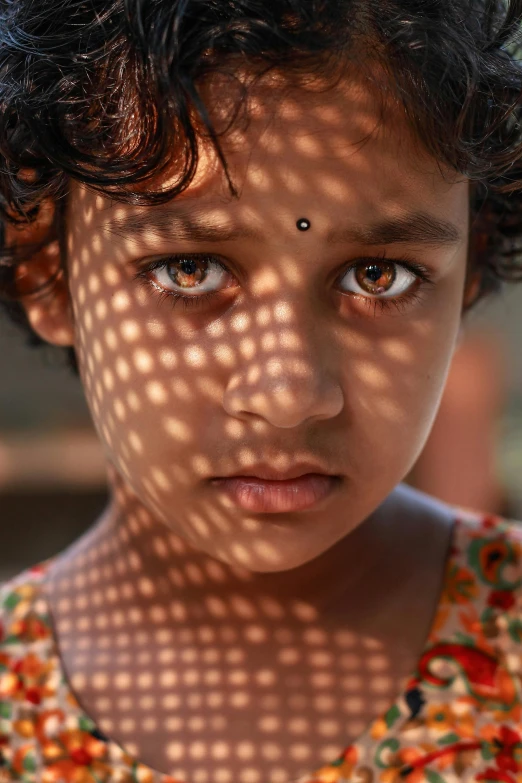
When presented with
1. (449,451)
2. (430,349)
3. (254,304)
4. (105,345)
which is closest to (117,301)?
(105,345)

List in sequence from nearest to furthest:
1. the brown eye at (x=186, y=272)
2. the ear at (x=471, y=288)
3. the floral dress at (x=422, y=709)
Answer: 1. the brown eye at (x=186, y=272)
2. the floral dress at (x=422, y=709)
3. the ear at (x=471, y=288)

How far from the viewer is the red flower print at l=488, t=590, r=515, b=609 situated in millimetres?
1196

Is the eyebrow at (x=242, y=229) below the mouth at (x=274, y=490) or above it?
above

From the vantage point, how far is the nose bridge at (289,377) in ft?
2.93

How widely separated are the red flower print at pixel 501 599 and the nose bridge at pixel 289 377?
41 centimetres

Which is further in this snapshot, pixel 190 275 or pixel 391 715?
pixel 391 715

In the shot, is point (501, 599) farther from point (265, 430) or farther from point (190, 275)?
point (190, 275)

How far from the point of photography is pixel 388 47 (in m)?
0.93

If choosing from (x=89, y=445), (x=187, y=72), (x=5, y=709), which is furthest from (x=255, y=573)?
(x=89, y=445)

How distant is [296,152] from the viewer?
889 mm

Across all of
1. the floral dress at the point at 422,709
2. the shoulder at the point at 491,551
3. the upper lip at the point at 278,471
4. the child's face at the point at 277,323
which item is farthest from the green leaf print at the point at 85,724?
the shoulder at the point at 491,551

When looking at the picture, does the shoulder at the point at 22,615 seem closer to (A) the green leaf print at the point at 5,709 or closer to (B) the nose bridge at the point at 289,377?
(A) the green leaf print at the point at 5,709

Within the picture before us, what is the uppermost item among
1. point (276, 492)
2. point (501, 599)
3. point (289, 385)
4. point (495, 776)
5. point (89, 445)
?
point (289, 385)

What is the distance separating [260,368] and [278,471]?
0.34ft
